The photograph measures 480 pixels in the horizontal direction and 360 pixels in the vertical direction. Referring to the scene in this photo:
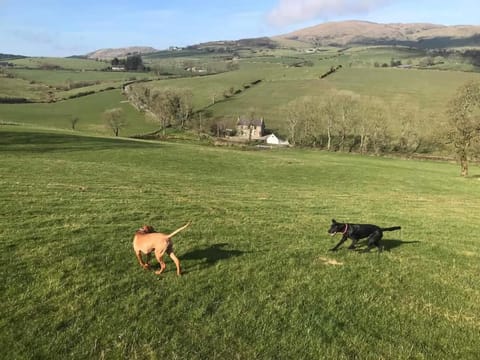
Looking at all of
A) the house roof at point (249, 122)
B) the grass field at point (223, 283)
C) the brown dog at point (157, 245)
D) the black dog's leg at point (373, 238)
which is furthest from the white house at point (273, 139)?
the brown dog at point (157, 245)

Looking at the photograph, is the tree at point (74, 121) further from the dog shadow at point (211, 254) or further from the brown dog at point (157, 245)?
the brown dog at point (157, 245)

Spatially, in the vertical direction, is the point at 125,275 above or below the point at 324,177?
above

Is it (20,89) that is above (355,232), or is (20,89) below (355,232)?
above

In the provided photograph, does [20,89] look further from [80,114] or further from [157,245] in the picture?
[157,245]

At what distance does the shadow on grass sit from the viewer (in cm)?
4344

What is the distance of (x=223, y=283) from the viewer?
10.8 meters

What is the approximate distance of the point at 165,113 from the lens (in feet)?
368

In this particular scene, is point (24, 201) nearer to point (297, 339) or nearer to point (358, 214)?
point (297, 339)

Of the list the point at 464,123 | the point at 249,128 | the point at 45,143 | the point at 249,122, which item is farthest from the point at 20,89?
the point at 464,123

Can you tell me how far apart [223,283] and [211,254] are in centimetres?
216

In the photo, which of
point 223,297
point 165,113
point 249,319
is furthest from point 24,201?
point 165,113

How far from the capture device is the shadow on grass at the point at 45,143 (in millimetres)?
43438

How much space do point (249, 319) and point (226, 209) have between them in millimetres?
11131

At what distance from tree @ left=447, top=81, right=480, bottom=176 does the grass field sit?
31.8m
